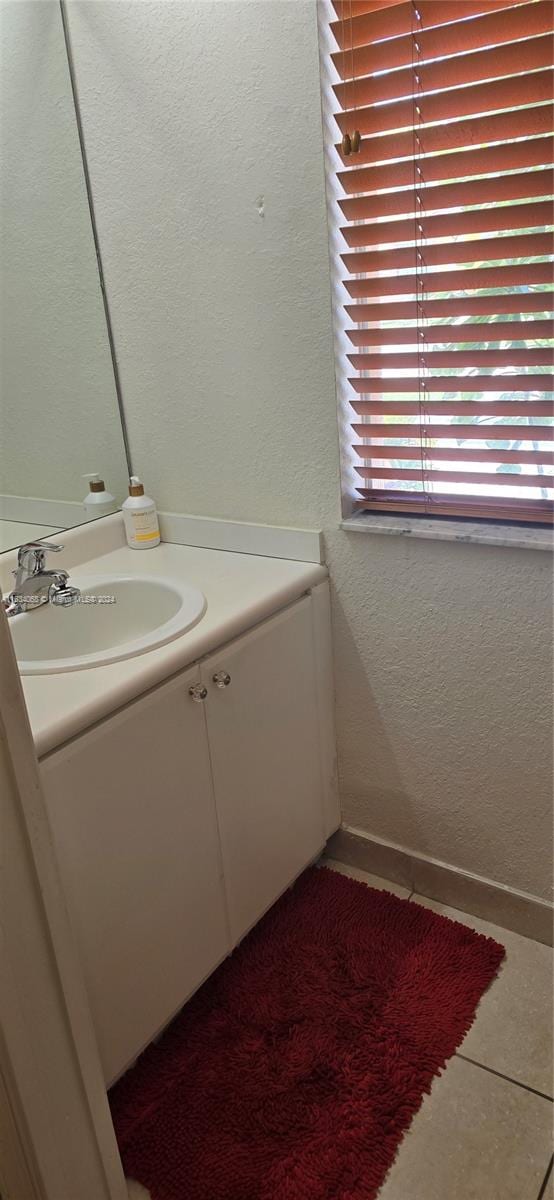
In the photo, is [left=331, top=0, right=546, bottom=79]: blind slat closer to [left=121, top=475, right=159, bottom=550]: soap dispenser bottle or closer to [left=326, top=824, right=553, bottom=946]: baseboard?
[left=121, top=475, right=159, bottom=550]: soap dispenser bottle

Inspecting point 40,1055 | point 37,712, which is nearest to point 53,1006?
point 40,1055

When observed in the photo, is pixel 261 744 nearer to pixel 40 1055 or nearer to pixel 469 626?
pixel 469 626

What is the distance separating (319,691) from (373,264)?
0.80 meters

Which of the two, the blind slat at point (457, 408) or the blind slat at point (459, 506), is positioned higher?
the blind slat at point (457, 408)

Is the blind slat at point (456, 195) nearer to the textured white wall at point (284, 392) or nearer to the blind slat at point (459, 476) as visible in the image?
the textured white wall at point (284, 392)

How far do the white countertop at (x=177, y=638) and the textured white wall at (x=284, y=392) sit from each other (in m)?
0.11

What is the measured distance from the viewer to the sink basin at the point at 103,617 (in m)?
1.45

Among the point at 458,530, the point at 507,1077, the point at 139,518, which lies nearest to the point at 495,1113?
the point at 507,1077

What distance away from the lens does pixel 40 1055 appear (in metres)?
0.94

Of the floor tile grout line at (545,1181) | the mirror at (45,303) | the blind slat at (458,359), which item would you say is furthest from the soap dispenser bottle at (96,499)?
the floor tile grout line at (545,1181)

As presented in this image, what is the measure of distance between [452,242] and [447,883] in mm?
1203

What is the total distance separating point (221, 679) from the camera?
1.34m

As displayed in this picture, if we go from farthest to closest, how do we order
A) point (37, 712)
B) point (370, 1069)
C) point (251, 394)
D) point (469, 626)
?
1. point (251, 394)
2. point (469, 626)
3. point (370, 1069)
4. point (37, 712)

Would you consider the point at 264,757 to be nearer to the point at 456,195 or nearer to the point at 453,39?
the point at 456,195
